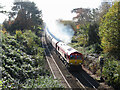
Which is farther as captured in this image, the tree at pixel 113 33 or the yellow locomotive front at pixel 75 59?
the yellow locomotive front at pixel 75 59

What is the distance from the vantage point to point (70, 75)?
18875 millimetres

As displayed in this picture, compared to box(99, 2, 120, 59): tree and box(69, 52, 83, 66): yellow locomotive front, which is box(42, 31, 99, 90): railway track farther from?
box(99, 2, 120, 59): tree

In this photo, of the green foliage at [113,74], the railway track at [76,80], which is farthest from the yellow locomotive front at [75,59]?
the green foliage at [113,74]

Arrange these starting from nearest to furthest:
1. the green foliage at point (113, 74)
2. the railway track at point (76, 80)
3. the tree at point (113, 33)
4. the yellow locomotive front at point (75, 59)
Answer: the green foliage at point (113, 74), the railway track at point (76, 80), the tree at point (113, 33), the yellow locomotive front at point (75, 59)

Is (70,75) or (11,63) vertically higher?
(11,63)

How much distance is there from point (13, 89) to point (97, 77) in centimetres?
1077

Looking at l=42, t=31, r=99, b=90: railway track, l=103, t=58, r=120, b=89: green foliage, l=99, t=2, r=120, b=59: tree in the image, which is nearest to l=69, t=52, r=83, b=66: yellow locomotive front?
l=42, t=31, r=99, b=90: railway track

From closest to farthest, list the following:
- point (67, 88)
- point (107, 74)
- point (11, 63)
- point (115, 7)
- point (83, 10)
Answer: point (11, 63) < point (67, 88) < point (107, 74) < point (115, 7) < point (83, 10)

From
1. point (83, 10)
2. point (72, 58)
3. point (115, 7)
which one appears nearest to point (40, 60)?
point (72, 58)

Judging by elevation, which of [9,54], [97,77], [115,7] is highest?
[115,7]

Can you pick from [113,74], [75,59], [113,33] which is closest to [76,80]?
[75,59]

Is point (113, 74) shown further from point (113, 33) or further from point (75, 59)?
point (113, 33)

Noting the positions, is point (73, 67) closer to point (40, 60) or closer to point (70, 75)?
point (70, 75)

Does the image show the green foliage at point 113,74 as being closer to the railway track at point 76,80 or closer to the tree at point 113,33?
the railway track at point 76,80
